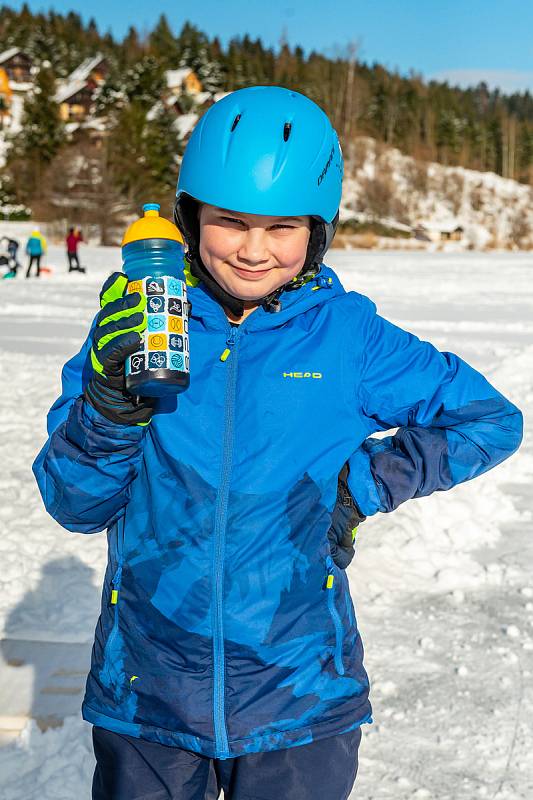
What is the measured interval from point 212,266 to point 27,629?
245 centimetres

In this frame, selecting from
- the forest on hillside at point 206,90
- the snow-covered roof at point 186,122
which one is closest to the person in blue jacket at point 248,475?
the forest on hillside at point 206,90

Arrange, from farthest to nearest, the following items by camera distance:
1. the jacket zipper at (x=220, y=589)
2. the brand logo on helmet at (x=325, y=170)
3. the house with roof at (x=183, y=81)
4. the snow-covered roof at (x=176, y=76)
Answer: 1. the snow-covered roof at (x=176, y=76)
2. the house with roof at (x=183, y=81)
3. the brand logo on helmet at (x=325, y=170)
4. the jacket zipper at (x=220, y=589)

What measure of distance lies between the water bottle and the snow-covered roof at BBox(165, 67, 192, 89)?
76.2 m

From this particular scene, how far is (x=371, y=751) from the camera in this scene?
9.71 feet

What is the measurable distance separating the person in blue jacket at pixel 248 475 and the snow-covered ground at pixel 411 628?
118 centimetres

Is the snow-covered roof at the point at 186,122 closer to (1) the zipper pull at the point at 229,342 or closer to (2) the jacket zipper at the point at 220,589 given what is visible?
(1) the zipper pull at the point at 229,342

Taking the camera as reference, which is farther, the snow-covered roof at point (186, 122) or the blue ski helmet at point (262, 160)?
the snow-covered roof at point (186, 122)

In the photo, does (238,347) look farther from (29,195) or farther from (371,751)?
(29,195)

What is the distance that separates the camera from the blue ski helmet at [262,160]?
1794 mm

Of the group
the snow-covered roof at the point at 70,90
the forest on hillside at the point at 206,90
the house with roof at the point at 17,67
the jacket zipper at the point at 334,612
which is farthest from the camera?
the house with roof at the point at 17,67

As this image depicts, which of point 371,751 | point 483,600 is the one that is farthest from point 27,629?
point 483,600

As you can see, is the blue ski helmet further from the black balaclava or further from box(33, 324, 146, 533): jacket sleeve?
box(33, 324, 146, 533): jacket sleeve

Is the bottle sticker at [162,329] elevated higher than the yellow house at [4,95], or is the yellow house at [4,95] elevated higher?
the bottle sticker at [162,329]

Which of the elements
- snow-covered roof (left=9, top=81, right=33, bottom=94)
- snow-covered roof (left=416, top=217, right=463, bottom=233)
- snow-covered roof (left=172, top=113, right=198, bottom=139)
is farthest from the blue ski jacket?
snow-covered roof (left=9, top=81, right=33, bottom=94)
